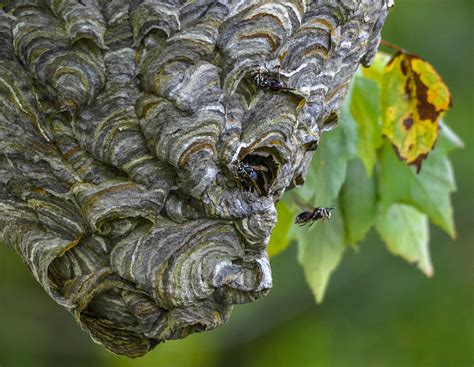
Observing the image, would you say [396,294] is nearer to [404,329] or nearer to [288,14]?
[404,329]

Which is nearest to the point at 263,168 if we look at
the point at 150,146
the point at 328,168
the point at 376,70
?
the point at 150,146

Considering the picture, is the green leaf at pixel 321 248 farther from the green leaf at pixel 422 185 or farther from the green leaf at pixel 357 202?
the green leaf at pixel 422 185

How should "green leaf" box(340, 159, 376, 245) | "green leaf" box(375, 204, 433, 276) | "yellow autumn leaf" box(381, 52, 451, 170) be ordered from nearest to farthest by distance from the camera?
1. "yellow autumn leaf" box(381, 52, 451, 170)
2. "green leaf" box(340, 159, 376, 245)
3. "green leaf" box(375, 204, 433, 276)

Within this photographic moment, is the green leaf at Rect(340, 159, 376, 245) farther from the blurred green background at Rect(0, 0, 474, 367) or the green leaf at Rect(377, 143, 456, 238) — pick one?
the blurred green background at Rect(0, 0, 474, 367)

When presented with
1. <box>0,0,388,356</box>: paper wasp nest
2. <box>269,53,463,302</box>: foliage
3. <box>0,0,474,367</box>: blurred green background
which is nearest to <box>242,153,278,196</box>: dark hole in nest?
<box>0,0,388,356</box>: paper wasp nest

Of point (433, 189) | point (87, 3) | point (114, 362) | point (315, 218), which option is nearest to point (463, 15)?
point (114, 362)
